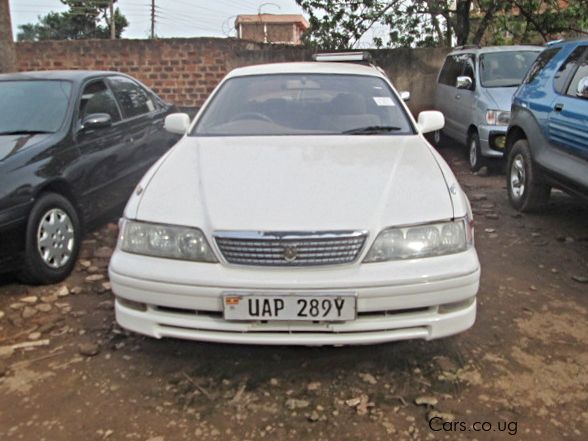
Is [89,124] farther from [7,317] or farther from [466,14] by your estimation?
[466,14]

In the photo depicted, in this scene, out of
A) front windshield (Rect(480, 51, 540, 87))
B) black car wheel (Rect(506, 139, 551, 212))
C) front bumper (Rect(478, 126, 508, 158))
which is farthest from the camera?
front windshield (Rect(480, 51, 540, 87))

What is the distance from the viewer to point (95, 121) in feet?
14.8

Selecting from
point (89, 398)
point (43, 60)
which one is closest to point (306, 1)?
point (43, 60)

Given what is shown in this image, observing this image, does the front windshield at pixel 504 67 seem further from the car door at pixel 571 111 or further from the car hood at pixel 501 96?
the car door at pixel 571 111

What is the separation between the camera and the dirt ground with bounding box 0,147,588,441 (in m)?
2.46

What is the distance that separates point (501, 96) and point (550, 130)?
8.76 feet

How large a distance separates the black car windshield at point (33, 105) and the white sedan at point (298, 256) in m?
1.82

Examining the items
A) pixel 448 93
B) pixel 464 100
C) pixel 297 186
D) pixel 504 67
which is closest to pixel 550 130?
pixel 297 186

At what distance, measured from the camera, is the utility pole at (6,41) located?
747 centimetres

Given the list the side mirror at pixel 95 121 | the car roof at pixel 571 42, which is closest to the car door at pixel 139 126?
the side mirror at pixel 95 121

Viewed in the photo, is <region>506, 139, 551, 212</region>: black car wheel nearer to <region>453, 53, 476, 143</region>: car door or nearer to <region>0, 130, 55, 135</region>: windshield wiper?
<region>453, 53, 476, 143</region>: car door

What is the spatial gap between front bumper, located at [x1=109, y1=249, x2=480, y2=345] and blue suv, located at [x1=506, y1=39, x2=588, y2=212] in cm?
241

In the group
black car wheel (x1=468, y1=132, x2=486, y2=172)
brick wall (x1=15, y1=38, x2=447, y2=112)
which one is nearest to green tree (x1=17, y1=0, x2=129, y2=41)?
brick wall (x1=15, y1=38, x2=447, y2=112)

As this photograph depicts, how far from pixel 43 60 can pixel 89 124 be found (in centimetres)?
675
